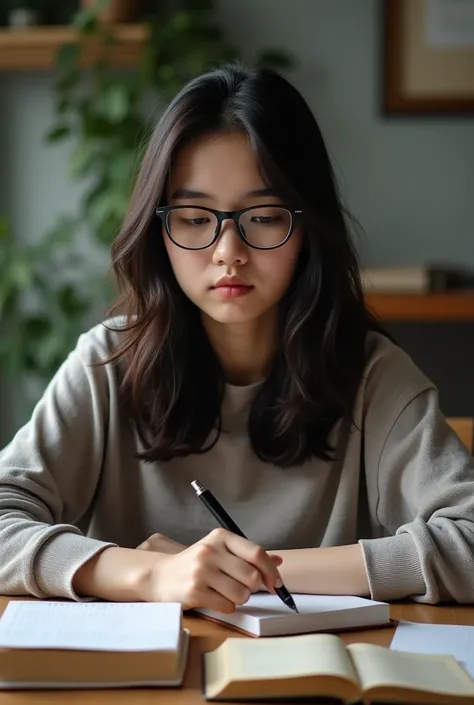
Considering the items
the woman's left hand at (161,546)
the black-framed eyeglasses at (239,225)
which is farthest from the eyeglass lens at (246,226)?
the woman's left hand at (161,546)

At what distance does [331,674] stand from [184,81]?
2223mm

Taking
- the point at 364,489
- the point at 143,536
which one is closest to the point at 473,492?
the point at 364,489

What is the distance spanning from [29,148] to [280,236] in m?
1.83

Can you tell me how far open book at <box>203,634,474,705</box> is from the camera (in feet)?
2.77

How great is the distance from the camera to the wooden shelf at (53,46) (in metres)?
2.77

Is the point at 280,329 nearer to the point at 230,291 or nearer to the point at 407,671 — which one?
the point at 230,291

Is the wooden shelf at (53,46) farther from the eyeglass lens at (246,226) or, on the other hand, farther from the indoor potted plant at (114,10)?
the eyeglass lens at (246,226)

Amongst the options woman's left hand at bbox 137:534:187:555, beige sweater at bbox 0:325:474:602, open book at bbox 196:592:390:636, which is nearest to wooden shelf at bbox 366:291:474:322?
beige sweater at bbox 0:325:474:602

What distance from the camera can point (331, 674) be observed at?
2.75ft

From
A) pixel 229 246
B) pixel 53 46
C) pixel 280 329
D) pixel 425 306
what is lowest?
pixel 425 306

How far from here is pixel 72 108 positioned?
293 centimetres

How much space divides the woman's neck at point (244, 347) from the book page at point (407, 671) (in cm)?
68

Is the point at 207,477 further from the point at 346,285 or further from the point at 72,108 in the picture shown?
the point at 72,108

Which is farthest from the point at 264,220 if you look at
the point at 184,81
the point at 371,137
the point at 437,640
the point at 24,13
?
the point at 24,13
